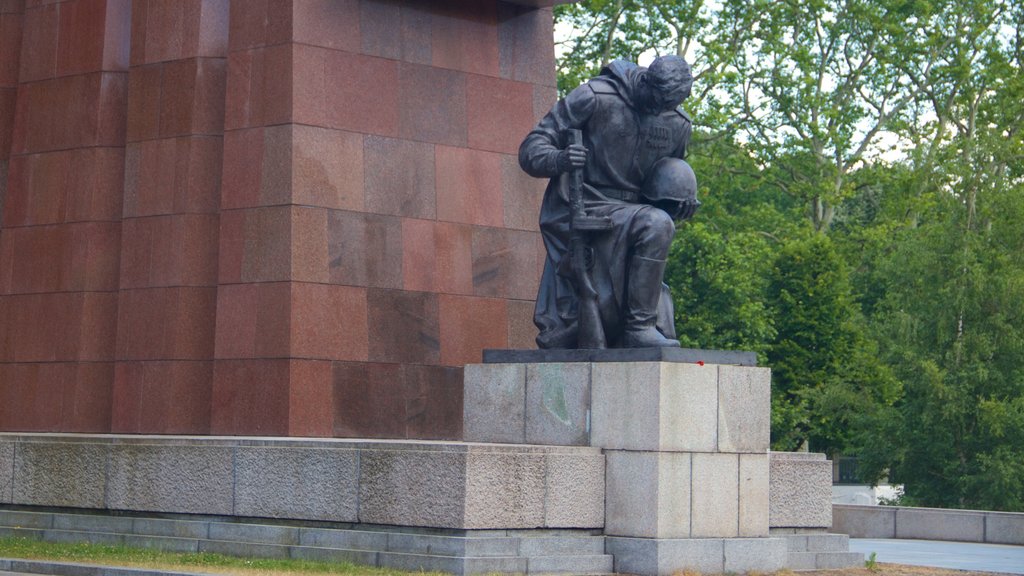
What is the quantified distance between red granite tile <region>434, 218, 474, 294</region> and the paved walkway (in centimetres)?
491

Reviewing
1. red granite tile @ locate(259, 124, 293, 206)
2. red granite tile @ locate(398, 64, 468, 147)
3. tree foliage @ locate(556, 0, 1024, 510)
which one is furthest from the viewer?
tree foliage @ locate(556, 0, 1024, 510)

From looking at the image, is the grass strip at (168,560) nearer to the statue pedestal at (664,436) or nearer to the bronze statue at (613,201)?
the statue pedestal at (664,436)

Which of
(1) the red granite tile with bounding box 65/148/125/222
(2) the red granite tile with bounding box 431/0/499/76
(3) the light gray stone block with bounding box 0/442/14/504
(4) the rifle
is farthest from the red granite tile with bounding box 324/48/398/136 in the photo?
(3) the light gray stone block with bounding box 0/442/14/504

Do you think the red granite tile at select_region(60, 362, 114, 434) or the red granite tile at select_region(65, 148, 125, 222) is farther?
the red granite tile at select_region(65, 148, 125, 222)

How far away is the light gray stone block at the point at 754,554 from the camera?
562 inches

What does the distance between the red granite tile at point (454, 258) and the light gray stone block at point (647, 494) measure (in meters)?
4.67

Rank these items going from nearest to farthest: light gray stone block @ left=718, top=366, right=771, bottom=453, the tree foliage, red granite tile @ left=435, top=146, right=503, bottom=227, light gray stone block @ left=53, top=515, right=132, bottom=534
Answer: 1. light gray stone block @ left=718, top=366, right=771, bottom=453
2. light gray stone block @ left=53, top=515, right=132, bottom=534
3. red granite tile @ left=435, top=146, right=503, bottom=227
4. the tree foliage

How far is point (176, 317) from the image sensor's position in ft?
59.3

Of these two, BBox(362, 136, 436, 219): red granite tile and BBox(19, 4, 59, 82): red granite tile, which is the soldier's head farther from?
BBox(19, 4, 59, 82): red granite tile

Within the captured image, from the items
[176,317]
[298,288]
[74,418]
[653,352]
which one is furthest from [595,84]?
[74,418]

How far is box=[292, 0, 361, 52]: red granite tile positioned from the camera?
17641mm

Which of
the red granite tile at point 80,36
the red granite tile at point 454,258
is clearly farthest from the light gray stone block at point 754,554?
the red granite tile at point 80,36

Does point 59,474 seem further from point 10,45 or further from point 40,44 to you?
point 10,45

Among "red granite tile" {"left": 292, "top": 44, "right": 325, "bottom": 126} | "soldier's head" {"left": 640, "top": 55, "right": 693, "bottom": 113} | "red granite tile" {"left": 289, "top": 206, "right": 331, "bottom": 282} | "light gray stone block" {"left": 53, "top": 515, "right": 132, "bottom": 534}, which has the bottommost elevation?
"light gray stone block" {"left": 53, "top": 515, "right": 132, "bottom": 534}
